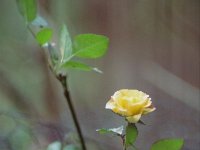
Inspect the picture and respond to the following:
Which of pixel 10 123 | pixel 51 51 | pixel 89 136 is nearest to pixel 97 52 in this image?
pixel 51 51

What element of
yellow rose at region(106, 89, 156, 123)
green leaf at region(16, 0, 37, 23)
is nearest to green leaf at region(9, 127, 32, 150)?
green leaf at region(16, 0, 37, 23)

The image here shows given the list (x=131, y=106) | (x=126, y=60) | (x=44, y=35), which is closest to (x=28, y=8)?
(x=44, y=35)

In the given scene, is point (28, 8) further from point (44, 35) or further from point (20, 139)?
point (20, 139)

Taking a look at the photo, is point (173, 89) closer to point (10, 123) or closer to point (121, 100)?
point (10, 123)

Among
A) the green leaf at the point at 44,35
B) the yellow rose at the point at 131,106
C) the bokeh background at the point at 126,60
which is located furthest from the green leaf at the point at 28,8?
the bokeh background at the point at 126,60

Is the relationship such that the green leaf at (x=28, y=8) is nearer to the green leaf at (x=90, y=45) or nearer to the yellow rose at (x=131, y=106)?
the green leaf at (x=90, y=45)
